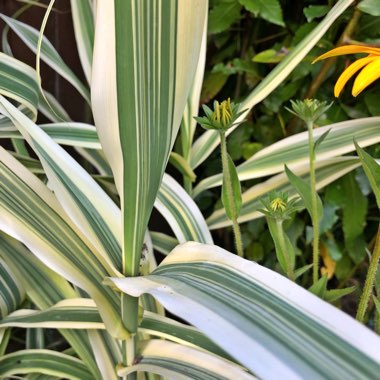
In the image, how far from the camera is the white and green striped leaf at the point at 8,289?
609 millimetres

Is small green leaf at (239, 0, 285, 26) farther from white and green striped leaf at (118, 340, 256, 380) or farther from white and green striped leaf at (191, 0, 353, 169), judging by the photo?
white and green striped leaf at (118, 340, 256, 380)

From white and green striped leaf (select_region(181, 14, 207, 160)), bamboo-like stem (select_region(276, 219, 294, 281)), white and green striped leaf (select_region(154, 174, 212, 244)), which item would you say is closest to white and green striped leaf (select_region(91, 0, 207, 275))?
bamboo-like stem (select_region(276, 219, 294, 281))

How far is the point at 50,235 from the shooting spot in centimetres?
47

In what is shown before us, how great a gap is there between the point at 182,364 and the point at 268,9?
1.63ft

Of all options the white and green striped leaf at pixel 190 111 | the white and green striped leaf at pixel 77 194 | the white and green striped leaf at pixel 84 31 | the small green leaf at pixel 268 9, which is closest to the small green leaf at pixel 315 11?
the small green leaf at pixel 268 9

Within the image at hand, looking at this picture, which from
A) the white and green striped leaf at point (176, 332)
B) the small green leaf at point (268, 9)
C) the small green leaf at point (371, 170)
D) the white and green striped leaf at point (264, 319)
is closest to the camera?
the white and green striped leaf at point (264, 319)

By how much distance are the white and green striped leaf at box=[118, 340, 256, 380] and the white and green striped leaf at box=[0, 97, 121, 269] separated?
0.32ft

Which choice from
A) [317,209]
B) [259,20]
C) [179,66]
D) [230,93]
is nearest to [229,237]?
[230,93]

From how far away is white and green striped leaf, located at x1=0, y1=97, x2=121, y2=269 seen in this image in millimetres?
445

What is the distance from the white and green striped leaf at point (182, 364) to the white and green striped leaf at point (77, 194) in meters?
0.10

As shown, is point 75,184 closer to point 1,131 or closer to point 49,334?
point 1,131

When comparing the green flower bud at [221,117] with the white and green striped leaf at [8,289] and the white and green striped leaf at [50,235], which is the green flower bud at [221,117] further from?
the white and green striped leaf at [8,289]

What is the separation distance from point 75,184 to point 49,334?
454 millimetres

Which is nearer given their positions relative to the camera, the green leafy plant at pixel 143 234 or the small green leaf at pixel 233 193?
the green leafy plant at pixel 143 234
